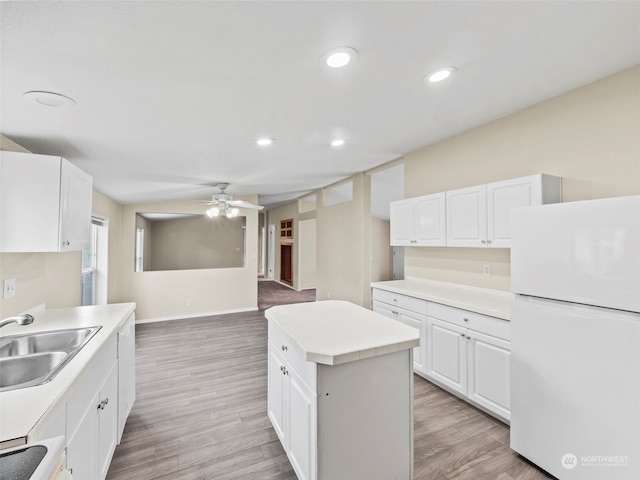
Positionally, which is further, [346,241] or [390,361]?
[346,241]

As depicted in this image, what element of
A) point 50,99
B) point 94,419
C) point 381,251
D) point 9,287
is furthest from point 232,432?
point 381,251

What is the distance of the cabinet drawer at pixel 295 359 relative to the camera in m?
1.42

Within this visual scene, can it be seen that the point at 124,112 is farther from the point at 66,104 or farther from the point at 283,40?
the point at 283,40

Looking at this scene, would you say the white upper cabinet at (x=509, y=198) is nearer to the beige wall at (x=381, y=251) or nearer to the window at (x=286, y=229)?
the beige wall at (x=381, y=251)

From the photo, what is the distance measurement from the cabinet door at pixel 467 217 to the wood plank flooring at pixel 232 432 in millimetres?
1467

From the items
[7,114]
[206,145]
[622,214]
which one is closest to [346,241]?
[206,145]

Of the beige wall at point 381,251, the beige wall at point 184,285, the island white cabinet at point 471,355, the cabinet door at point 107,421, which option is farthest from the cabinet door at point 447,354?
the beige wall at point 381,251

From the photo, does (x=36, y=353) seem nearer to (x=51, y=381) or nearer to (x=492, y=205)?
(x=51, y=381)

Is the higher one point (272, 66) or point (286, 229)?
point (272, 66)

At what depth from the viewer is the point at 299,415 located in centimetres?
158

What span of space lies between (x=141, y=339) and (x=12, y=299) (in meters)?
2.54

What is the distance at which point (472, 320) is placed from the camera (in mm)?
2283

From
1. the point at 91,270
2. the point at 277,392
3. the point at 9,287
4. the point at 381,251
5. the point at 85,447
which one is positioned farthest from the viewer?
the point at 381,251

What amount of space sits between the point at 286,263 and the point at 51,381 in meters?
7.89
